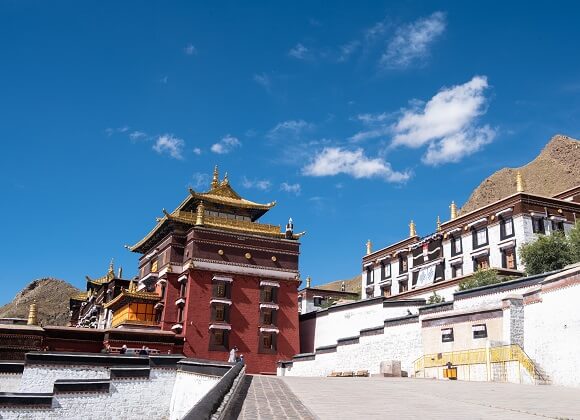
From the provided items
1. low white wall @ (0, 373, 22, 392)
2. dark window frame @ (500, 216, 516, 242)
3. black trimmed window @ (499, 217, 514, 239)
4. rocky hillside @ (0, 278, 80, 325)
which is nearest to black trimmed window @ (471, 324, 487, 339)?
low white wall @ (0, 373, 22, 392)

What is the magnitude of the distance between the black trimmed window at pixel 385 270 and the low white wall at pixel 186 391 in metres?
36.7

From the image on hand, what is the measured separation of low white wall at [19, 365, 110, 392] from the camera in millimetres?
23969

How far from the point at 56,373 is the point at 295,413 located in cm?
1787

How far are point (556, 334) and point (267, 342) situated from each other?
2395cm

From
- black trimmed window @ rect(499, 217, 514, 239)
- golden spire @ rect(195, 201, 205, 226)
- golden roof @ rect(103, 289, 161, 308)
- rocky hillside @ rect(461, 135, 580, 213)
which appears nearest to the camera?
golden roof @ rect(103, 289, 161, 308)

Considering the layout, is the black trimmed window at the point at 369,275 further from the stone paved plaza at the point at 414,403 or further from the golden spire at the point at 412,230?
the stone paved plaza at the point at 414,403

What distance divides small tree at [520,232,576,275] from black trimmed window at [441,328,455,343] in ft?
50.6

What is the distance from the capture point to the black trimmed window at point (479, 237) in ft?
153

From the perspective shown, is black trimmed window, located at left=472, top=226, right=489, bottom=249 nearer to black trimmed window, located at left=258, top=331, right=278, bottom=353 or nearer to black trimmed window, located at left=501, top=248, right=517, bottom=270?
black trimmed window, located at left=501, top=248, right=517, bottom=270

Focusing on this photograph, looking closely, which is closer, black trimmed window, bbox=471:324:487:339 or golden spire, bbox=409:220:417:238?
black trimmed window, bbox=471:324:487:339

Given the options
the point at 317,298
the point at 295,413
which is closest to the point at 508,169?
the point at 317,298

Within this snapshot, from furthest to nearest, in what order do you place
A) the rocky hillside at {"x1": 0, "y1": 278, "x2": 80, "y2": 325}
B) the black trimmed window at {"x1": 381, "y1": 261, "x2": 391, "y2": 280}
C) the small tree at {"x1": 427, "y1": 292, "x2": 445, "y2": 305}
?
the rocky hillside at {"x1": 0, "y1": 278, "x2": 80, "y2": 325}
the black trimmed window at {"x1": 381, "y1": 261, "x2": 391, "y2": 280}
the small tree at {"x1": 427, "y1": 292, "x2": 445, "y2": 305}

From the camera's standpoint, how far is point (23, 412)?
782 inches

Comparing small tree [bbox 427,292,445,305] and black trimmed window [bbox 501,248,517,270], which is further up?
black trimmed window [bbox 501,248,517,270]
